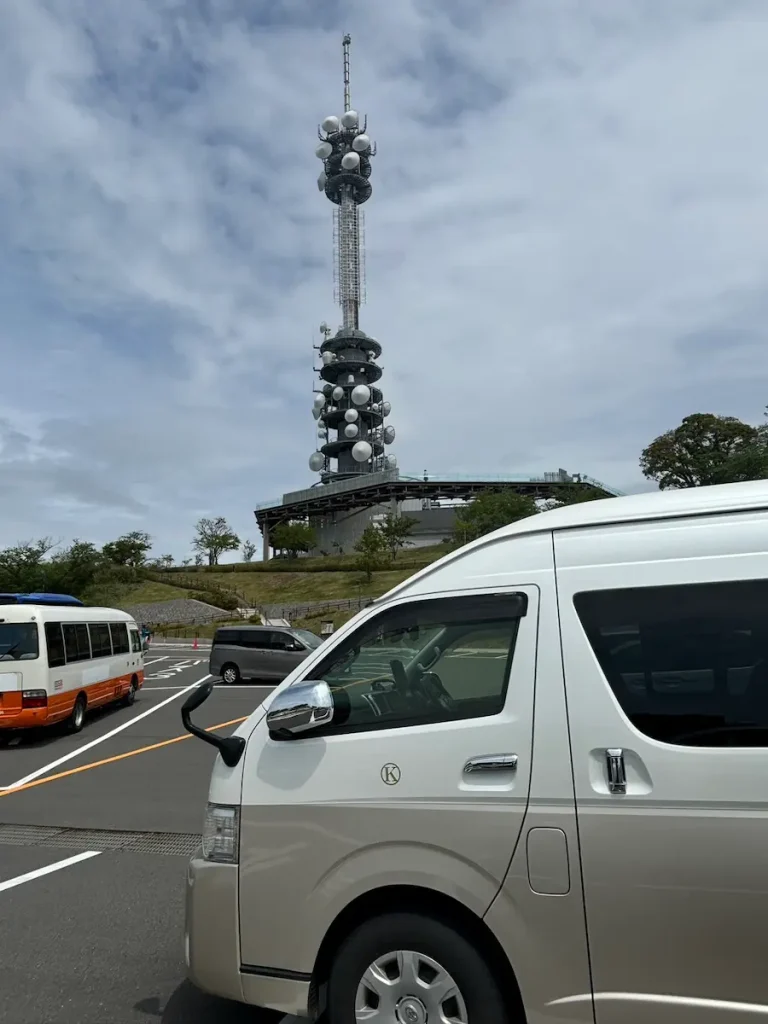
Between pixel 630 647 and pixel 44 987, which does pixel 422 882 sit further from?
pixel 44 987

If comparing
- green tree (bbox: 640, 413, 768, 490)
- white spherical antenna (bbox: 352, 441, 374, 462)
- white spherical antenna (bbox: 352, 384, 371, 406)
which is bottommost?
green tree (bbox: 640, 413, 768, 490)

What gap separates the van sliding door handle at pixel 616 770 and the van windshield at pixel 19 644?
11.1m

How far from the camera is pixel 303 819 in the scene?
9.43ft

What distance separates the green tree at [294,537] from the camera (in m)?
92.7

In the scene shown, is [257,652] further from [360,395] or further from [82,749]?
[360,395]

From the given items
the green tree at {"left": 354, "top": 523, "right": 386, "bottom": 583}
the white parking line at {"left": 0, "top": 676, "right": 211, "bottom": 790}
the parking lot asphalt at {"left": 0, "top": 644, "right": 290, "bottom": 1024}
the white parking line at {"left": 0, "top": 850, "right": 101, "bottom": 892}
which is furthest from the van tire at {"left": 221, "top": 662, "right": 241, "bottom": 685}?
the green tree at {"left": 354, "top": 523, "right": 386, "bottom": 583}

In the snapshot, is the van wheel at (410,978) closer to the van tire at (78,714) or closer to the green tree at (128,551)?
the van tire at (78,714)

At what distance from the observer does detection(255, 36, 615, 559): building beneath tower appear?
91312 mm

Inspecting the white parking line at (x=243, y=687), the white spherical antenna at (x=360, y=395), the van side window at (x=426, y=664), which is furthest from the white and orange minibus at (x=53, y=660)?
the white spherical antenna at (x=360, y=395)

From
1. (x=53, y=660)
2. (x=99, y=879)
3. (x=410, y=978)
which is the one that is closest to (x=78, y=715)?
(x=53, y=660)

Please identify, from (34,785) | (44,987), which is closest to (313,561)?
(34,785)

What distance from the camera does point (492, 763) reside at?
2682 millimetres

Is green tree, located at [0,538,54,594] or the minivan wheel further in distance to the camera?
green tree, located at [0,538,54,594]

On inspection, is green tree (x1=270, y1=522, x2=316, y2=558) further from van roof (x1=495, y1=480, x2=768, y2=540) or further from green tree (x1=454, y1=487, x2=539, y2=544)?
van roof (x1=495, y1=480, x2=768, y2=540)
